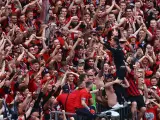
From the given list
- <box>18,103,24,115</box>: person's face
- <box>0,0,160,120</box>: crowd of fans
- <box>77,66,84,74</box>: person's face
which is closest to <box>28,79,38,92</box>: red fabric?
<box>0,0,160,120</box>: crowd of fans

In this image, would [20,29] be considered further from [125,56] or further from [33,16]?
[125,56]

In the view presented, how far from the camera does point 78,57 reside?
25766 mm

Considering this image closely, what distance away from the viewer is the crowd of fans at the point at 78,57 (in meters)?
22.3

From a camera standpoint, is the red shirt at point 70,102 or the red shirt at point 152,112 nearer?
the red shirt at point 70,102

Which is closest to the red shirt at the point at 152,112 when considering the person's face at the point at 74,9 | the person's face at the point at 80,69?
the person's face at the point at 80,69

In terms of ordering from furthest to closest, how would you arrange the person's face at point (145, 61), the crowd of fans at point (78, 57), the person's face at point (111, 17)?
the person's face at point (111, 17), the person's face at point (145, 61), the crowd of fans at point (78, 57)

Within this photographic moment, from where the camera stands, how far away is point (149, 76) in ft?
83.0

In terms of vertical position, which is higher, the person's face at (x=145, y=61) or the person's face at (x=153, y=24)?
the person's face at (x=153, y=24)

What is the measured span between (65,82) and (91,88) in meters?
0.84

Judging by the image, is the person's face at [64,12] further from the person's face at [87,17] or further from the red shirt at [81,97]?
the red shirt at [81,97]

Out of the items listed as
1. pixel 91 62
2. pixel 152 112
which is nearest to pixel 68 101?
pixel 152 112

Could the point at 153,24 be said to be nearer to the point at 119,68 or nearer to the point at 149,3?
the point at 149,3

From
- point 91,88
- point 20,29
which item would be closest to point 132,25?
point 20,29

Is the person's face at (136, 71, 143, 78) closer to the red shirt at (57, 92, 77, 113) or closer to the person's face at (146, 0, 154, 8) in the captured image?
the red shirt at (57, 92, 77, 113)
